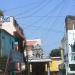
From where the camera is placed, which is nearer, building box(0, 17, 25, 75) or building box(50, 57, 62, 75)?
building box(0, 17, 25, 75)

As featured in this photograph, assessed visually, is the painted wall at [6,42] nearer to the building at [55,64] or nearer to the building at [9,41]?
the building at [9,41]

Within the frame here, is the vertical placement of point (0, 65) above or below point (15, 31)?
below

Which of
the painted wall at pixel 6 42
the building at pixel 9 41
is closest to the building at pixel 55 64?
the building at pixel 9 41

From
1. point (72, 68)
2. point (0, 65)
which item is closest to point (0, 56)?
point (0, 65)

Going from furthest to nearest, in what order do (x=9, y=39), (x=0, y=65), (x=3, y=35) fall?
1. (x=9, y=39)
2. (x=3, y=35)
3. (x=0, y=65)

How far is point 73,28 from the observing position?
2077 inches

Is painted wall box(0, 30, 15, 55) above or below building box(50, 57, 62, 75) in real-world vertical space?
above

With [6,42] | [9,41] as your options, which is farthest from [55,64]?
[6,42]

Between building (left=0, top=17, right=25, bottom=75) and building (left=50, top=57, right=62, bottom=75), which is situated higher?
building (left=0, top=17, right=25, bottom=75)

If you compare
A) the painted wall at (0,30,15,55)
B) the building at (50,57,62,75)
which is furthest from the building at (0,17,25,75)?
the building at (50,57,62,75)

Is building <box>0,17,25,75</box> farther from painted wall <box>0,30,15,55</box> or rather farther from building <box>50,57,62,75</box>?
building <box>50,57,62,75</box>

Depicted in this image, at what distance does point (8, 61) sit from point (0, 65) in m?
2.31

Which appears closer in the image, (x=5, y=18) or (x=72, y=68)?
(x=5, y=18)

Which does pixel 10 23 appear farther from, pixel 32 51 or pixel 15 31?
pixel 32 51
